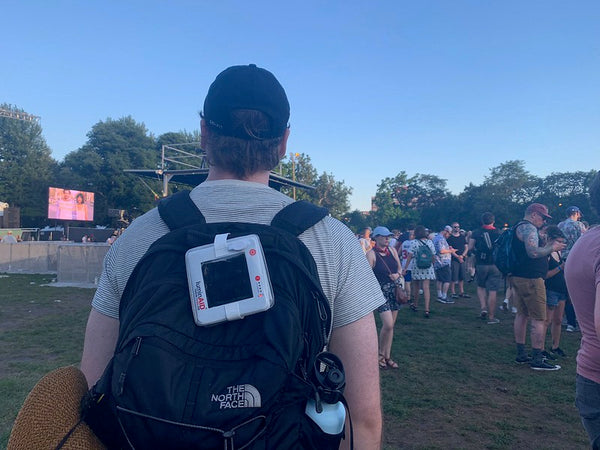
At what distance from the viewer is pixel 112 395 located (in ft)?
3.20

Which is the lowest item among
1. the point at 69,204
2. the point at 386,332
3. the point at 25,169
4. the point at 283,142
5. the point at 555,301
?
the point at 386,332

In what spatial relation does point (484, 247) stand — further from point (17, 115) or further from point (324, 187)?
point (17, 115)

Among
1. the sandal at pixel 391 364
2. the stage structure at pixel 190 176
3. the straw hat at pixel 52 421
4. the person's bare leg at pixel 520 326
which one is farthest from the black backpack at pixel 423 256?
the straw hat at pixel 52 421

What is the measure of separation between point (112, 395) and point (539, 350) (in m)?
6.79

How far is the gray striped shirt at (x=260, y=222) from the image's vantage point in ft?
4.09

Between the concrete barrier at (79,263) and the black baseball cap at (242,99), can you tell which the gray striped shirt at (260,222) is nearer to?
the black baseball cap at (242,99)

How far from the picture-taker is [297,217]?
1244 millimetres

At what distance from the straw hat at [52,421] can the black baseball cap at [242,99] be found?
83cm

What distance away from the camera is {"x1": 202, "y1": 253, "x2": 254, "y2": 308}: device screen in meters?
1.04

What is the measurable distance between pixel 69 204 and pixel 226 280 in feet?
127

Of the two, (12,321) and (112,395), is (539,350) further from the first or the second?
(12,321)

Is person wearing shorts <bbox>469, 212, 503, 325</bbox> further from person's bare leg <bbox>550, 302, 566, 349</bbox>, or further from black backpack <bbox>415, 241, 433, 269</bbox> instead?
person's bare leg <bbox>550, 302, 566, 349</bbox>

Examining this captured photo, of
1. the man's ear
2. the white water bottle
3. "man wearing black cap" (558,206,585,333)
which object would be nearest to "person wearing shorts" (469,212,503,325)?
"man wearing black cap" (558,206,585,333)

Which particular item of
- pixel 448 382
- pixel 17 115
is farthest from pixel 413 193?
pixel 448 382
